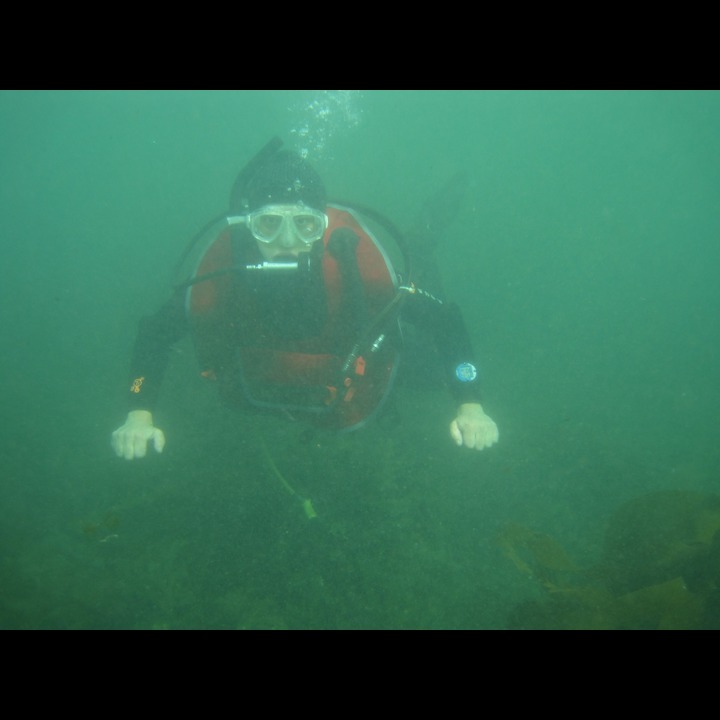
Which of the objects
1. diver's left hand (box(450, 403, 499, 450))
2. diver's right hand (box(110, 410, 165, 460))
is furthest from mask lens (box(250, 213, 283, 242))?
diver's left hand (box(450, 403, 499, 450))

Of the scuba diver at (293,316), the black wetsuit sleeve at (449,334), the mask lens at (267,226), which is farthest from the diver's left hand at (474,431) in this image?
the mask lens at (267,226)

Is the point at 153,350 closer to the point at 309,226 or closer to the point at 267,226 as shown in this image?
the point at 267,226

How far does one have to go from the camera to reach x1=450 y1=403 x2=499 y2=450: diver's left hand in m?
3.14

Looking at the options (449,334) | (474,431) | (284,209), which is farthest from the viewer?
(449,334)

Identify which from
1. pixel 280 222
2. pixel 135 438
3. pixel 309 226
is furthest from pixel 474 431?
pixel 135 438

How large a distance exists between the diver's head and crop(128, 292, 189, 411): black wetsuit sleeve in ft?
3.40

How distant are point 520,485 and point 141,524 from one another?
463cm

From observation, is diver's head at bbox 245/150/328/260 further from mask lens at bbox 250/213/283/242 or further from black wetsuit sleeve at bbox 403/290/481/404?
black wetsuit sleeve at bbox 403/290/481/404

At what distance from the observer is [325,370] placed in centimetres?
377

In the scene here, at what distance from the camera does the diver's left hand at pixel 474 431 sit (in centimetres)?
314

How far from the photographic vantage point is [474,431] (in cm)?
315

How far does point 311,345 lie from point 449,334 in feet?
4.20
